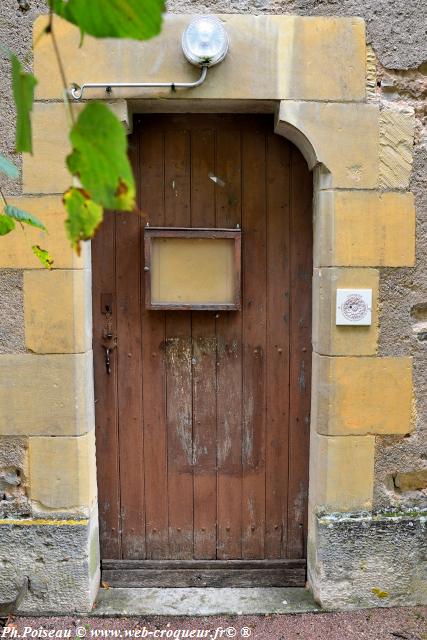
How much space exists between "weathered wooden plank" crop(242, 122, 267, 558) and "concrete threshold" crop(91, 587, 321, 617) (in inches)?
8.6

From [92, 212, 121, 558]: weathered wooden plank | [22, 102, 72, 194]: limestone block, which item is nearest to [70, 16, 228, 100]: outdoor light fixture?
[22, 102, 72, 194]: limestone block

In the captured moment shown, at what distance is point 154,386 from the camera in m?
2.65

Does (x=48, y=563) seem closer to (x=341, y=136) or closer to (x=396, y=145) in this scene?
(x=341, y=136)

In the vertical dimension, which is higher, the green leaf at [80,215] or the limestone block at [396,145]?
the limestone block at [396,145]

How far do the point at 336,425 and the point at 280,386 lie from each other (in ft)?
1.21

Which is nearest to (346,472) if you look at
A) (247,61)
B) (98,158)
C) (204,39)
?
(247,61)

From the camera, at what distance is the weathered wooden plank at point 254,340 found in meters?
2.60

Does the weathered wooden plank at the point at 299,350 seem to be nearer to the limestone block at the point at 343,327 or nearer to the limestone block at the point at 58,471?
the limestone block at the point at 343,327

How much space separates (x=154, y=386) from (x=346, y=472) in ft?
3.50

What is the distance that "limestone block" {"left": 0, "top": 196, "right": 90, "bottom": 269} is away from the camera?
2.33 m

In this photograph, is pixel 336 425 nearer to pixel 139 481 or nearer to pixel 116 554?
pixel 139 481

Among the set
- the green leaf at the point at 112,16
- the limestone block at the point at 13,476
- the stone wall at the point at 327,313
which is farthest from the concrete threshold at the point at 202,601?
the green leaf at the point at 112,16

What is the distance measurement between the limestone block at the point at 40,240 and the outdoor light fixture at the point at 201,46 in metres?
0.51

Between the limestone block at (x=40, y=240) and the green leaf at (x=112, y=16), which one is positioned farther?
the limestone block at (x=40, y=240)
